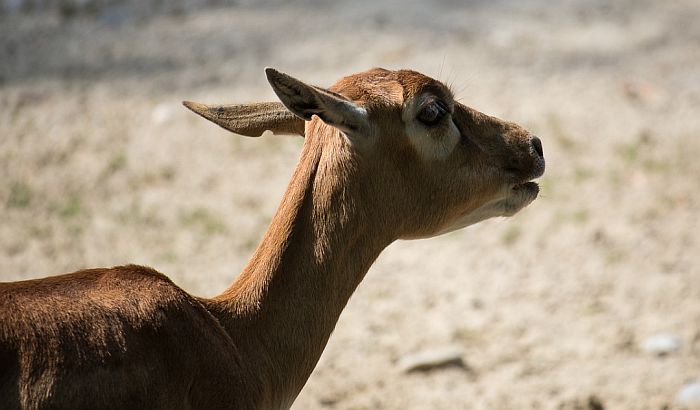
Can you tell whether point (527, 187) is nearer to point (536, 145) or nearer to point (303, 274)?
point (536, 145)

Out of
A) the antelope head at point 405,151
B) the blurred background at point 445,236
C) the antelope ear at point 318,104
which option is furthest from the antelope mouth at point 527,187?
the antelope ear at point 318,104

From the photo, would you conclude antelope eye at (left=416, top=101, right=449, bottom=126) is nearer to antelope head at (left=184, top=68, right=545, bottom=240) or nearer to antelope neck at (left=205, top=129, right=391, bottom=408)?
antelope head at (left=184, top=68, right=545, bottom=240)

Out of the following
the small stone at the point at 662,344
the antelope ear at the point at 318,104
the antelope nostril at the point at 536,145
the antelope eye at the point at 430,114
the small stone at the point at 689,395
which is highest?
the small stone at the point at 662,344

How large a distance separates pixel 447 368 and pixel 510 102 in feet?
11.1

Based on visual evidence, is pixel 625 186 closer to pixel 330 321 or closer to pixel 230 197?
pixel 230 197

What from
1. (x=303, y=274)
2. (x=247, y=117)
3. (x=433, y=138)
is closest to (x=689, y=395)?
(x=433, y=138)

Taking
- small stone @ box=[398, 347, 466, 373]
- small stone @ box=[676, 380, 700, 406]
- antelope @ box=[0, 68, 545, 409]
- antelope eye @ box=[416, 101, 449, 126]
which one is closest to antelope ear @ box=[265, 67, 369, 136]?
antelope @ box=[0, 68, 545, 409]

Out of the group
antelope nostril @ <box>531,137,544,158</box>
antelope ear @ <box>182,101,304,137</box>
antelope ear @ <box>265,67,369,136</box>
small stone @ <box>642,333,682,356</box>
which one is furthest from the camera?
small stone @ <box>642,333,682,356</box>

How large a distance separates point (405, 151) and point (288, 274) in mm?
730

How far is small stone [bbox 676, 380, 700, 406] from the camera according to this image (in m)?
6.12

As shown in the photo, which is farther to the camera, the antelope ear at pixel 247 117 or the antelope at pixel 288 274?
the antelope ear at pixel 247 117

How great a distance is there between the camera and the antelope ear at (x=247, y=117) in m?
4.69

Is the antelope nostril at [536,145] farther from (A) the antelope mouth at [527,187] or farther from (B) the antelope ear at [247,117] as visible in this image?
(B) the antelope ear at [247,117]

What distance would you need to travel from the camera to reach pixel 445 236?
316 inches
